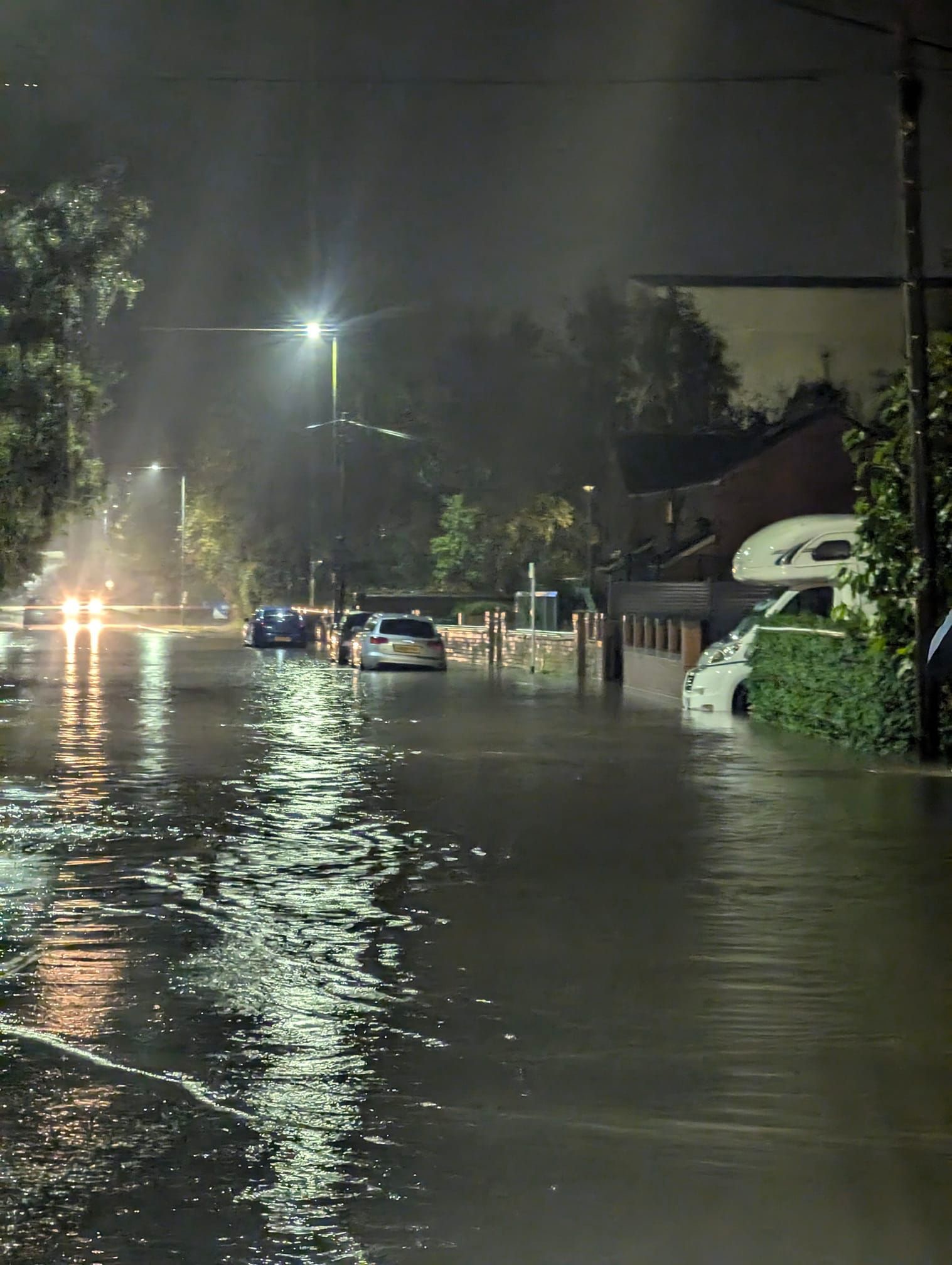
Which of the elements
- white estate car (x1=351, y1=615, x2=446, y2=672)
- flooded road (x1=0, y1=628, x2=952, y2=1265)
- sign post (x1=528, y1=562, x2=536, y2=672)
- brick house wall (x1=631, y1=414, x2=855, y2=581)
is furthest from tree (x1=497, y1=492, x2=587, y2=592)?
flooded road (x1=0, y1=628, x2=952, y2=1265)

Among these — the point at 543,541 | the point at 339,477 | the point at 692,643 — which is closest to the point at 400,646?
the point at 692,643

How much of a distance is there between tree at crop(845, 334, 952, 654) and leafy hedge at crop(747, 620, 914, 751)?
0.45 metres

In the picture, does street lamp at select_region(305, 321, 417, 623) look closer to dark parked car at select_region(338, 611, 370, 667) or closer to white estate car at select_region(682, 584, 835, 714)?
dark parked car at select_region(338, 611, 370, 667)

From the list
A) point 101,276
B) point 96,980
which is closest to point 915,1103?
point 96,980

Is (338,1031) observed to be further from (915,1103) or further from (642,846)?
(642,846)

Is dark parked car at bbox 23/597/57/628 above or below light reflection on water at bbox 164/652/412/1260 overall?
above

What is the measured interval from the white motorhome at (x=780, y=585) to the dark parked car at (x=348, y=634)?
61.8 ft

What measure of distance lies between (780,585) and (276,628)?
33261mm

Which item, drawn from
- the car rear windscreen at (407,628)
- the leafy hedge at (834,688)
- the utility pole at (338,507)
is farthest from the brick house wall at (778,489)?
the leafy hedge at (834,688)

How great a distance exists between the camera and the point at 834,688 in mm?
21500

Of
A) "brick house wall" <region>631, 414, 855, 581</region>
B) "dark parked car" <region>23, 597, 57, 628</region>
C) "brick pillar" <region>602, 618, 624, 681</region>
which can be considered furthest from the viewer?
"dark parked car" <region>23, 597, 57, 628</region>

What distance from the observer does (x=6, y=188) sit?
34438 mm

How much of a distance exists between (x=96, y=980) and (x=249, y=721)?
54.3 feet

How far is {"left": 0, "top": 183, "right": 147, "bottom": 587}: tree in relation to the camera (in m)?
35.3
